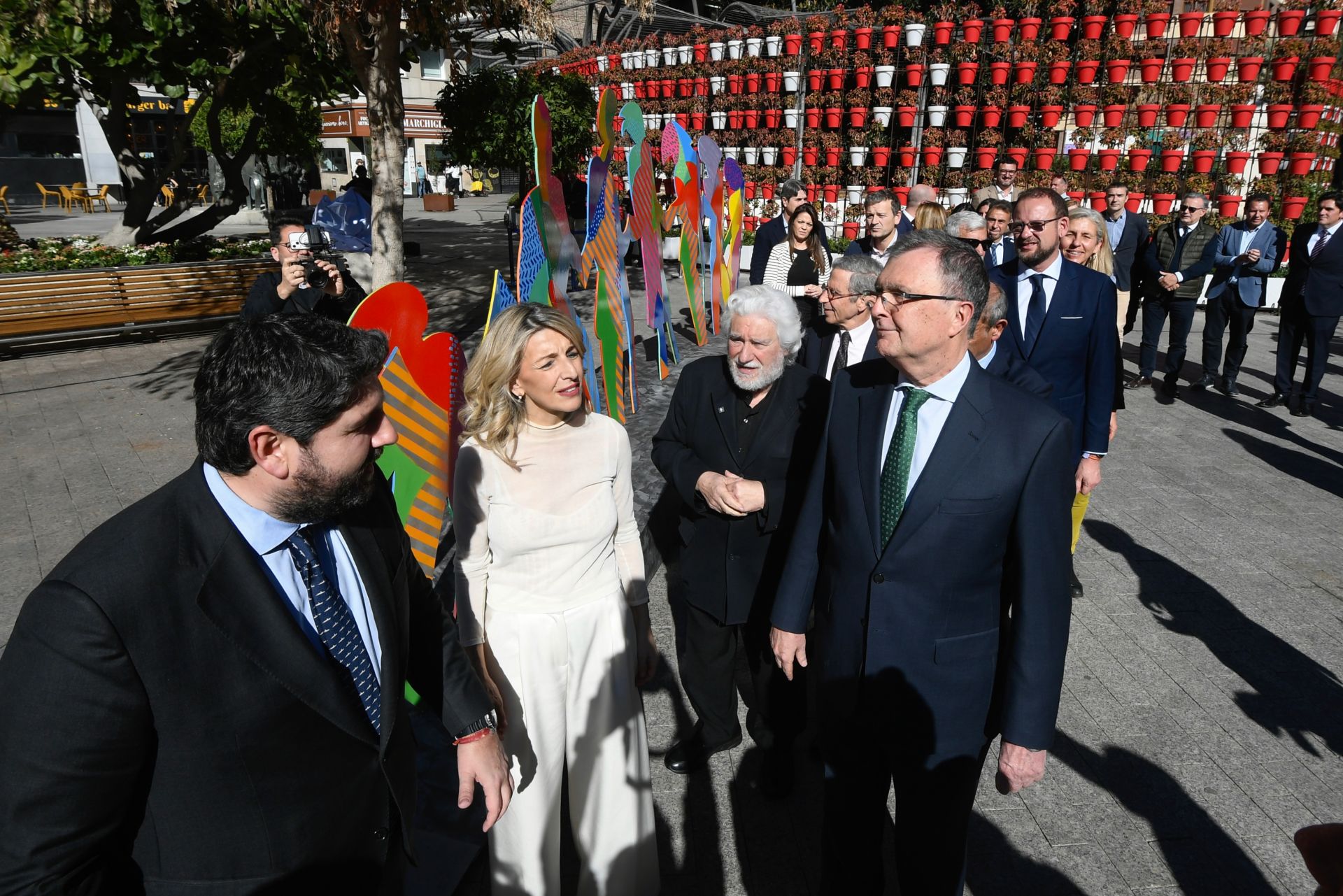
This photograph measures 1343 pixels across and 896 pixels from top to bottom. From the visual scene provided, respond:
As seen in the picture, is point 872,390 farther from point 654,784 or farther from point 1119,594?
point 1119,594

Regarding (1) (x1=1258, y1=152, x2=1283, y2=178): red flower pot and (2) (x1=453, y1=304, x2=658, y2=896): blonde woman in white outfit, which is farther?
(1) (x1=1258, y1=152, x2=1283, y2=178): red flower pot

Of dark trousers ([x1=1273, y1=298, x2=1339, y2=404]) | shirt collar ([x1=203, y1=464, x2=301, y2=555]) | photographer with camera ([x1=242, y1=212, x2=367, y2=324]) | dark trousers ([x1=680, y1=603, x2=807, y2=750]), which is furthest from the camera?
dark trousers ([x1=1273, y1=298, x2=1339, y2=404])

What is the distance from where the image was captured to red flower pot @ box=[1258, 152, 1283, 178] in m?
12.7

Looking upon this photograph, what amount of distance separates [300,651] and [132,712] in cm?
25

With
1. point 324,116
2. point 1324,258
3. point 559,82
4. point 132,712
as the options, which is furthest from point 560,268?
point 324,116

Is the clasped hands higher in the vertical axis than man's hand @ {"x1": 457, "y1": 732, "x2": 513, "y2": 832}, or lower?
higher

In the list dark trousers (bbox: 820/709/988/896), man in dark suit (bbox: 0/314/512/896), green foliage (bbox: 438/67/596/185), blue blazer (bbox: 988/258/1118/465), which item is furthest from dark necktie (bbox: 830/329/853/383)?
green foliage (bbox: 438/67/596/185)

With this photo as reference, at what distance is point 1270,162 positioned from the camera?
41.9ft

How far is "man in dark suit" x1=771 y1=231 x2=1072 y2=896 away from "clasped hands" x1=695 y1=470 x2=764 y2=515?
45 centimetres

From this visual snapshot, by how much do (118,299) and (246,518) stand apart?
10060 millimetres

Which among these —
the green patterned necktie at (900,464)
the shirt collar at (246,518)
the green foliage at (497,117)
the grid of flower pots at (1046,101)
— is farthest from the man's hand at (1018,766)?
the green foliage at (497,117)

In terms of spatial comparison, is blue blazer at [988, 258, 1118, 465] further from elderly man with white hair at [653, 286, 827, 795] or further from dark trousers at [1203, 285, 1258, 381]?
dark trousers at [1203, 285, 1258, 381]

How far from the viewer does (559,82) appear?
13.5 m

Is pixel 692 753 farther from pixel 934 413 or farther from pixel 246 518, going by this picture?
pixel 246 518
